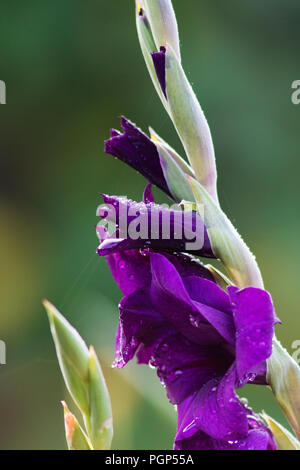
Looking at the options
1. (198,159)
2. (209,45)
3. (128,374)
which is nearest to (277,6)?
(209,45)

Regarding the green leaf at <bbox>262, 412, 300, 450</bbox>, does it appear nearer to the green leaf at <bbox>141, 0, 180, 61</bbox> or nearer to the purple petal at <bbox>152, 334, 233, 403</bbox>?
the purple petal at <bbox>152, 334, 233, 403</bbox>

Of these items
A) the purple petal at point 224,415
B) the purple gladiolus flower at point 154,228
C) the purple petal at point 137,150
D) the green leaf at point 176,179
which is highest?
the purple petal at point 137,150

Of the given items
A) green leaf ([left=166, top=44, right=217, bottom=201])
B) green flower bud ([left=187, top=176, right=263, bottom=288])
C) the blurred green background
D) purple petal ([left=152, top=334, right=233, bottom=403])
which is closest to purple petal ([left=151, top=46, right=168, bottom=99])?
green leaf ([left=166, top=44, right=217, bottom=201])

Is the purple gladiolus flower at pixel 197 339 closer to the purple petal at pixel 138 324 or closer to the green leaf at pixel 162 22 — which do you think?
the purple petal at pixel 138 324

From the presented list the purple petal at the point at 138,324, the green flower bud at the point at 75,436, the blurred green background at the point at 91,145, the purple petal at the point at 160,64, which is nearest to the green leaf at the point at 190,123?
the purple petal at the point at 160,64

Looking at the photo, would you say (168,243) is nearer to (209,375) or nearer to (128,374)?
(209,375)

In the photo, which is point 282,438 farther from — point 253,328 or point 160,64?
point 160,64
